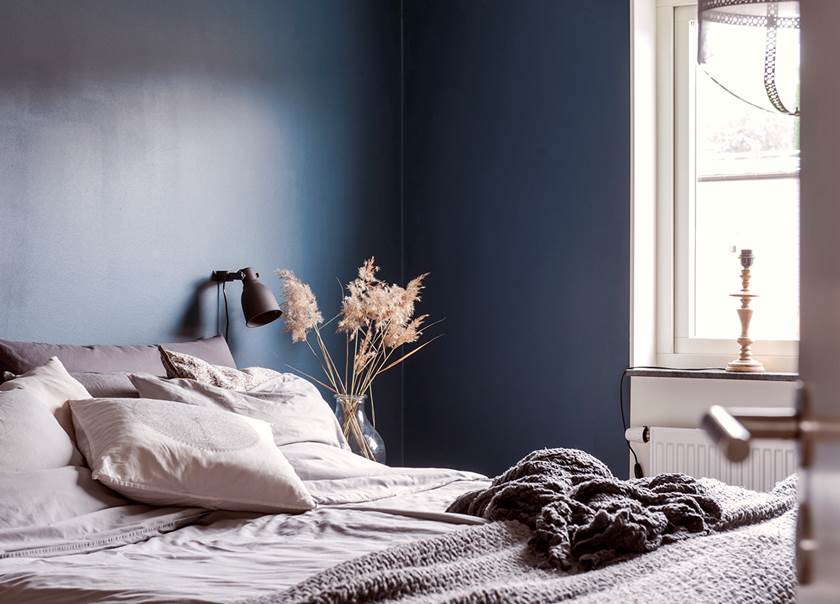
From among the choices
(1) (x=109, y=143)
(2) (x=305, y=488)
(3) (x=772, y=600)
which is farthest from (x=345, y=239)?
(3) (x=772, y=600)

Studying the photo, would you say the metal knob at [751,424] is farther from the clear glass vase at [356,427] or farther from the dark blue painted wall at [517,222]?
the dark blue painted wall at [517,222]

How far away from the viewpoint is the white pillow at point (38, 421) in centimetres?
223

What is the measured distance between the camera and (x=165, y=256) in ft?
11.5

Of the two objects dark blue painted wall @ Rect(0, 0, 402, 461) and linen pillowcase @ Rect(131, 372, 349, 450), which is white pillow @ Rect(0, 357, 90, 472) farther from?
dark blue painted wall @ Rect(0, 0, 402, 461)

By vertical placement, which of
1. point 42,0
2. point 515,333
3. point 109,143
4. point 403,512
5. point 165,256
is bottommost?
point 403,512

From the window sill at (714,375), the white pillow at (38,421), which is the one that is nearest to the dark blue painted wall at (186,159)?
the white pillow at (38,421)

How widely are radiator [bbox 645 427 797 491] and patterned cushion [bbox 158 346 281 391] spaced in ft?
6.36

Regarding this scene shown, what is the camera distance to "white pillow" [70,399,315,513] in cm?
235

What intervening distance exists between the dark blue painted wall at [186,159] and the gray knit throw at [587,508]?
1427 mm

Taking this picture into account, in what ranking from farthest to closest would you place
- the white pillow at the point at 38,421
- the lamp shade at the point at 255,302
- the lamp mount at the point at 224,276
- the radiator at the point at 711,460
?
the radiator at the point at 711,460, the lamp mount at the point at 224,276, the lamp shade at the point at 255,302, the white pillow at the point at 38,421

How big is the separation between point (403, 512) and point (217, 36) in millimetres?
2082

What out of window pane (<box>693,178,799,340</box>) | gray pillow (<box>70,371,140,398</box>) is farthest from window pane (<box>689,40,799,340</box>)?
gray pillow (<box>70,371,140,398</box>)

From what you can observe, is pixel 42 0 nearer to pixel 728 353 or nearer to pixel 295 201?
pixel 295 201

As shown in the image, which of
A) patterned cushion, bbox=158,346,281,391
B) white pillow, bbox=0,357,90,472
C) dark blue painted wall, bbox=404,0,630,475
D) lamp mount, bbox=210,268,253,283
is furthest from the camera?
dark blue painted wall, bbox=404,0,630,475
